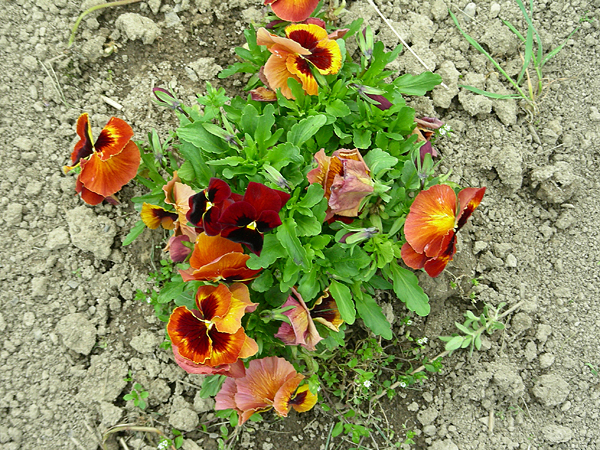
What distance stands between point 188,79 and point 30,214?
1131mm

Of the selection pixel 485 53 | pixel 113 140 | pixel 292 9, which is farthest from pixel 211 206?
pixel 485 53

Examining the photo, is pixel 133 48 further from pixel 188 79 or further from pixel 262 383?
pixel 262 383

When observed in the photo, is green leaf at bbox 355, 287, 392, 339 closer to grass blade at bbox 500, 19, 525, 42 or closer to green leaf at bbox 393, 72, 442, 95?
green leaf at bbox 393, 72, 442, 95

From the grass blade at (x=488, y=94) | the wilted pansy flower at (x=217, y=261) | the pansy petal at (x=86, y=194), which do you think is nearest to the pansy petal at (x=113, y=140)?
the pansy petal at (x=86, y=194)

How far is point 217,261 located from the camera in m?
1.87

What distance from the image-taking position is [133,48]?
2.79m

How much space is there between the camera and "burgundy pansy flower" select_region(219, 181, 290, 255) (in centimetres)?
177

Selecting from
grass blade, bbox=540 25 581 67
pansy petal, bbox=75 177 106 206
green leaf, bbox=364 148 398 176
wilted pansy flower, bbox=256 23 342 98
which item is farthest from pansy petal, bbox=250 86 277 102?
grass blade, bbox=540 25 581 67

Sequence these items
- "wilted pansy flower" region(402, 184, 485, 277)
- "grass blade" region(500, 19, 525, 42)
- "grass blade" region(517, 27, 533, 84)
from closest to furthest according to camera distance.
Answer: "wilted pansy flower" region(402, 184, 485, 277) < "grass blade" region(517, 27, 533, 84) < "grass blade" region(500, 19, 525, 42)

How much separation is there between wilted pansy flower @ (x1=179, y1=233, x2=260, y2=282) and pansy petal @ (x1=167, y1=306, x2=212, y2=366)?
149 millimetres

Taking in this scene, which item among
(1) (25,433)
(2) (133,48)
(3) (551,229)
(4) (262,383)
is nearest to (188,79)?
(2) (133,48)

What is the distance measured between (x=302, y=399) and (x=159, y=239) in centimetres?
114

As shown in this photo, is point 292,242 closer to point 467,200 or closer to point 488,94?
point 467,200

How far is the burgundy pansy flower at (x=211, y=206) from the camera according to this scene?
5.84 feet
